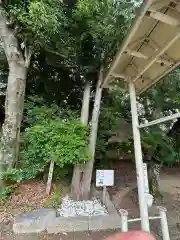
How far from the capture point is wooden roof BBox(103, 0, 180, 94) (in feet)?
6.39

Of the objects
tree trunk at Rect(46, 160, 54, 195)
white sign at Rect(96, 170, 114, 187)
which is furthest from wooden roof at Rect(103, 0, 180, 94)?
tree trunk at Rect(46, 160, 54, 195)

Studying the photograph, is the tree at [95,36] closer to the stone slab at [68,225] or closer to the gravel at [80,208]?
the gravel at [80,208]

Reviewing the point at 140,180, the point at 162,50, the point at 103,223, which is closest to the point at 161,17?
the point at 162,50

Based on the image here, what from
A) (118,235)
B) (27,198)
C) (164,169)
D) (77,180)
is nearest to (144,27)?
(118,235)

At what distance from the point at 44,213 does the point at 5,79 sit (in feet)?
13.2

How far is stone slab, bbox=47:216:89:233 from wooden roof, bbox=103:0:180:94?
241cm

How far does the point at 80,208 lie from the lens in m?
4.17

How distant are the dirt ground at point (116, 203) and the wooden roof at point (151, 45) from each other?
2.32 metres

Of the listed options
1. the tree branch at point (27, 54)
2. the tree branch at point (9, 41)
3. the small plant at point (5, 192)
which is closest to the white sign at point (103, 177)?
the small plant at point (5, 192)

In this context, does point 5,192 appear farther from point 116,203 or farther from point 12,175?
point 116,203

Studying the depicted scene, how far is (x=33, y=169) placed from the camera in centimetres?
459

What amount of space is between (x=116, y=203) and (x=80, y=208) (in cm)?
77

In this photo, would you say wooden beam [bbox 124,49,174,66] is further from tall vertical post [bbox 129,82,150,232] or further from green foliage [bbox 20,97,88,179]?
green foliage [bbox 20,97,88,179]

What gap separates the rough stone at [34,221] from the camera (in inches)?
142
